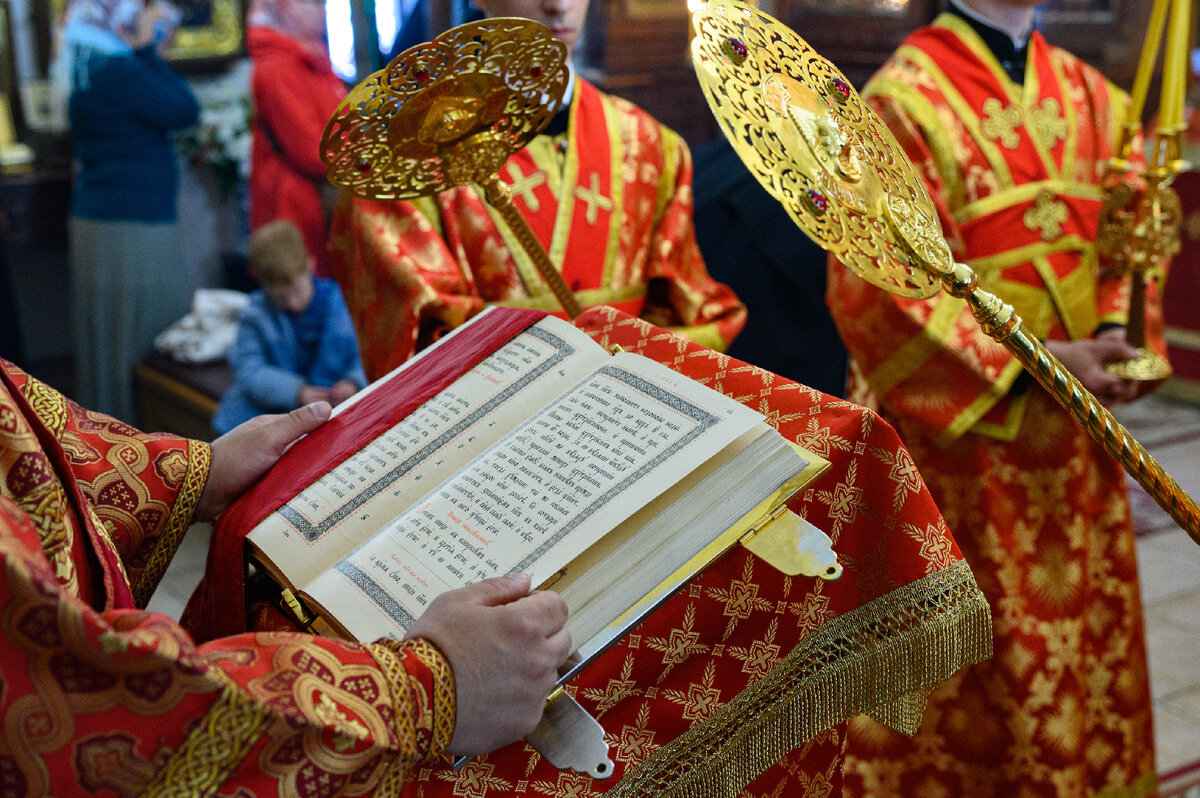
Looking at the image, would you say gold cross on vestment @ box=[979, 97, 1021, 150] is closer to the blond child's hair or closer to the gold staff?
the gold staff

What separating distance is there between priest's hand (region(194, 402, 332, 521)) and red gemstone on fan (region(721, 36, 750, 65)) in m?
0.50

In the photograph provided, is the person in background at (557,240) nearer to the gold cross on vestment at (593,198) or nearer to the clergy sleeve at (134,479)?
the gold cross on vestment at (593,198)

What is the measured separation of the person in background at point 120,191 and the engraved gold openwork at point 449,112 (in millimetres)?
3132

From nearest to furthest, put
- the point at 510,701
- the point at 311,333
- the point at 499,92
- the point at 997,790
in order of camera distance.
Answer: the point at 510,701 < the point at 499,92 < the point at 997,790 < the point at 311,333

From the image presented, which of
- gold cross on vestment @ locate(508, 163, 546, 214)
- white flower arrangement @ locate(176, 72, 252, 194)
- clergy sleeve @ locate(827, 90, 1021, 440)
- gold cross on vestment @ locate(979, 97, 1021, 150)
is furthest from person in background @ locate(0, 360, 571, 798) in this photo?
white flower arrangement @ locate(176, 72, 252, 194)

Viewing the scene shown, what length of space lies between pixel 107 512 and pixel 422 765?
0.41 m

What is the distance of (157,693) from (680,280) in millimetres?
1236

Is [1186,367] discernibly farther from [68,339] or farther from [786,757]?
[68,339]

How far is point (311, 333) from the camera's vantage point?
3.26 metres

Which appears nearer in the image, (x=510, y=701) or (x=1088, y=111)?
(x=510, y=701)

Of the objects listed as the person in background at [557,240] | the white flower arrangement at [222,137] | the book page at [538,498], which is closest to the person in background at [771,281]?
the person in background at [557,240]

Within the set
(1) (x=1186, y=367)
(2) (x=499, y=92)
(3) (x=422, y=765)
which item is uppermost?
(2) (x=499, y=92)

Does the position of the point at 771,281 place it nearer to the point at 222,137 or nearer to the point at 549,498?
the point at 549,498

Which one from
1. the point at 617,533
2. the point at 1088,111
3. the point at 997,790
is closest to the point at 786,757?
the point at 617,533
